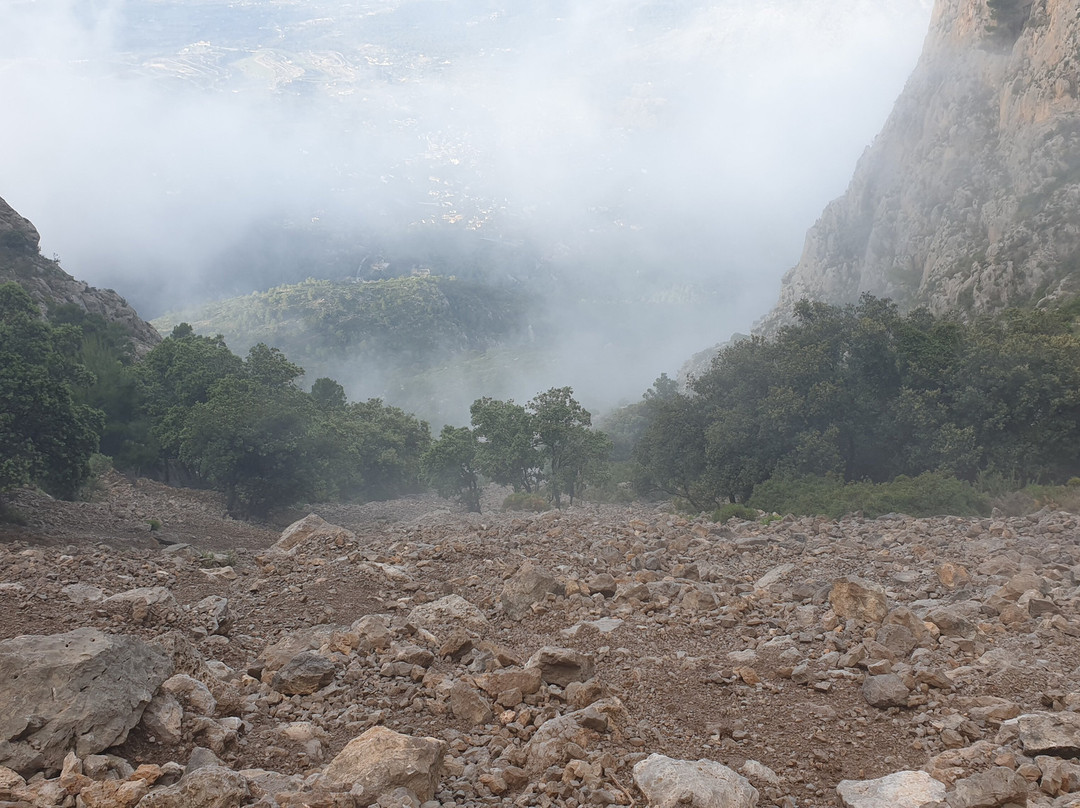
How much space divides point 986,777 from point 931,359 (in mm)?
30788

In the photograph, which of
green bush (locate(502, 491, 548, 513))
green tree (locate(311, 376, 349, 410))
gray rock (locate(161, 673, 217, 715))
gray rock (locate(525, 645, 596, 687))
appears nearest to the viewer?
gray rock (locate(161, 673, 217, 715))

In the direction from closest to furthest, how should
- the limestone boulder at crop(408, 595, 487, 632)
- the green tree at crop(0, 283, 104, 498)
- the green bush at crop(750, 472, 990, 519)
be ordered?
the limestone boulder at crop(408, 595, 487, 632) < the green tree at crop(0, 283, 104, 498) < the green bush at crop(750, 472, 990, 519)

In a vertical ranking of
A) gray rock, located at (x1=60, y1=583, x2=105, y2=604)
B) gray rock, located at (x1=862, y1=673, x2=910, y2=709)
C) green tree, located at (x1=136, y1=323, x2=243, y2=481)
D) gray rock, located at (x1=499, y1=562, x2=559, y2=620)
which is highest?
green tree, located at (x1=136, y1=323, x2=243, y2=481)

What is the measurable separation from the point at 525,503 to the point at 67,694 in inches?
1123

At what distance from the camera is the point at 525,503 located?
1342 inches

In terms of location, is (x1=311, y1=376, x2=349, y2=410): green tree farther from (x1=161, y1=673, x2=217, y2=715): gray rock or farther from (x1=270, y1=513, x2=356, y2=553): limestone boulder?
(x1=161, y1=673, x2=217, y2=715): gray rock

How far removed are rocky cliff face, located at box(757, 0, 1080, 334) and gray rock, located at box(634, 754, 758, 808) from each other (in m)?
57.3

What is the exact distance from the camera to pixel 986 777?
205 inches

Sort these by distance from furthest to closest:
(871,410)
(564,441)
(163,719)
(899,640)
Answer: (564,441)
(871,410)
(899,640)
(163,719)

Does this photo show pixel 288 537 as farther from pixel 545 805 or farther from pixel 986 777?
pixel 986 777

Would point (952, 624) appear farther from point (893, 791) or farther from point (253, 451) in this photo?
point (253, 451)

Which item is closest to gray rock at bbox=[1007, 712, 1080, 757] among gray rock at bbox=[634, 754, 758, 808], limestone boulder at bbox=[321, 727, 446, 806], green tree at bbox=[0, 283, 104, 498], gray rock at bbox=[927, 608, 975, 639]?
gray rock at bbox=[634, 754, 758, 808]

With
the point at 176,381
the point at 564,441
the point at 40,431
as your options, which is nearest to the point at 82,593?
the point at 40,431

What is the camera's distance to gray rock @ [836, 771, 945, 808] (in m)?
5.25
